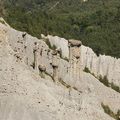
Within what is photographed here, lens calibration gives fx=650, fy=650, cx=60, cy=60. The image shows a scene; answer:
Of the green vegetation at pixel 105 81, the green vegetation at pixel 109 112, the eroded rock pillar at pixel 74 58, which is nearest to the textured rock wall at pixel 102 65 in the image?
the green vegetation at pixel 105 81

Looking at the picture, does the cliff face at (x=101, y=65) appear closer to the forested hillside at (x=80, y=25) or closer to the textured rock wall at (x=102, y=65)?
the textured rock wall at (x=102, y=65)

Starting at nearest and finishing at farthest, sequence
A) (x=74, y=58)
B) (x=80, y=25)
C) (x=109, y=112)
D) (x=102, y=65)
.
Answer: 1. (x=74, y=58)
2. (x=109, y=112)
3. (x=102, y=65)
4. (x=80, y=25)

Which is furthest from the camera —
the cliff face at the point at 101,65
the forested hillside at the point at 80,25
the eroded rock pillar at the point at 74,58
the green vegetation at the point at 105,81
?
the forested hillside at the point at 80,25

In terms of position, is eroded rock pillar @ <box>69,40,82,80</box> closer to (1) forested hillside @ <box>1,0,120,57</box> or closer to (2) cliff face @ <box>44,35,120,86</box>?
(2) cliff face @ <box>44,35,120,86</box>

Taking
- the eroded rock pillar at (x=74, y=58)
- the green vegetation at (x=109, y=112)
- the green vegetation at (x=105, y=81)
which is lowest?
the green vegetation at (x=105, y=81)

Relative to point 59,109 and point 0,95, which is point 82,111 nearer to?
point 59,109

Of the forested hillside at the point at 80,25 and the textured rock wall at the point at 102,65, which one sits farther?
the forested hillside at the point at 80,25

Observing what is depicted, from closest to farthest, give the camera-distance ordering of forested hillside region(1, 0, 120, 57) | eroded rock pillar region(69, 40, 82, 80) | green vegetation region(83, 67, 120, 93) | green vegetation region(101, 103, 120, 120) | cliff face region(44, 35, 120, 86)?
1. eroded rock pillar region(69, 40, 82, 80)
2. green vegetation region(101, 103, 120, 120)
3. green vegetation region(83, 67, 120, 93)
4. cliff face region(44, 35, 120, 86)
5. forested hillside region(1, 0, 120, 57)

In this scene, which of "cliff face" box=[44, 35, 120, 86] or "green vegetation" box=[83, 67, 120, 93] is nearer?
"green vegetation" box=[83, 67, 120, 93]

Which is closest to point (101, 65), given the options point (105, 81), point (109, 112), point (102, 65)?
point (102, 65)

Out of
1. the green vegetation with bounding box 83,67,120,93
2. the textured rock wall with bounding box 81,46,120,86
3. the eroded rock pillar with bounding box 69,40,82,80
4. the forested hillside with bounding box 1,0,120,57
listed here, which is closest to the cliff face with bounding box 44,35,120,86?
the textured rock wall with bounding box 81,46,120,86

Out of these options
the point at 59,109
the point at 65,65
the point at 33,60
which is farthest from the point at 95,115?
the point at 65,65

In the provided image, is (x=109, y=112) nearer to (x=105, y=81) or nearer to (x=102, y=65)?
(x=105, y=81)

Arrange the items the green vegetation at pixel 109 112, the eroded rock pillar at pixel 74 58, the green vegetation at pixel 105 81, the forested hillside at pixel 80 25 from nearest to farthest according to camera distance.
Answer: the eroded rock pillar at pixel 74 58 → the green vegetation at pixel 109 112 → the green vegetation at pixel 105 81 → the forested hillside at pixel 80 25
